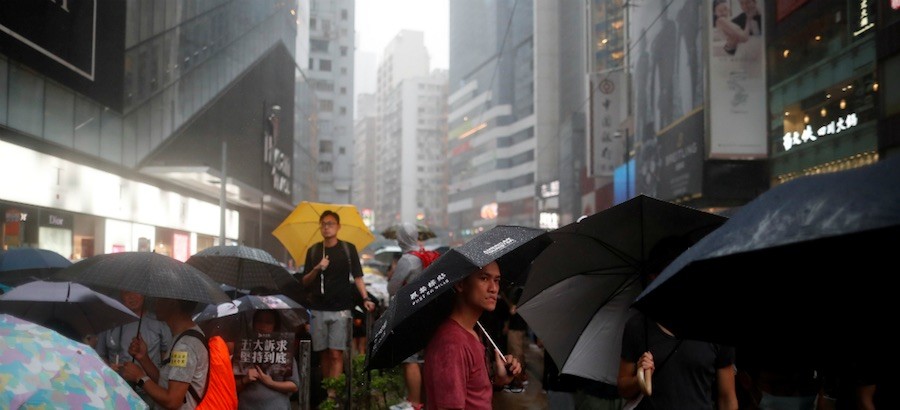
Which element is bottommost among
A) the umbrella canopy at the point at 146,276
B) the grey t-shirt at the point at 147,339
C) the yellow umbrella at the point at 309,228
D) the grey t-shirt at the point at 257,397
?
the grey t-shirt at the point at 257,397

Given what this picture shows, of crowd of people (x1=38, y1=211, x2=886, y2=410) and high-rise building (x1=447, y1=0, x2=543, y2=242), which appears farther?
high-rise building (x1=447, y1=0, x2=543, y2=242)

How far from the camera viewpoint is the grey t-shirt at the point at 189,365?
4383mm

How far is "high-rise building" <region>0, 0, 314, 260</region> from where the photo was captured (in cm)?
1585

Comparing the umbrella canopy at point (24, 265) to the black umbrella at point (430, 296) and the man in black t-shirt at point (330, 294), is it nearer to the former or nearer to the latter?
the man in black t-shirt at point (330, 294)

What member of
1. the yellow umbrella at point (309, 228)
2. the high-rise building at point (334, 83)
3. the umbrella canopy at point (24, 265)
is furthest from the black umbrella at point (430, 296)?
the high-rise building at point (334, 83)

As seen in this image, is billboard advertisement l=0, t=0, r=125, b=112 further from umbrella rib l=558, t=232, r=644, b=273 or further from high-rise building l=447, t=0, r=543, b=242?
high-rise building l=447, t=0, r=543, b=242

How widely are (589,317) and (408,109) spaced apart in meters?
165

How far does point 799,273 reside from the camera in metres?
2.12

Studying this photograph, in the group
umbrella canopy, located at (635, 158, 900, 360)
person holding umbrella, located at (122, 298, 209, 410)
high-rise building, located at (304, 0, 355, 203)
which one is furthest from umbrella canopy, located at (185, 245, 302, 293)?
high-rise building, located at (304, 0, 355, 203)

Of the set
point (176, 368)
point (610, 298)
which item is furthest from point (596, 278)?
point (176, 368)

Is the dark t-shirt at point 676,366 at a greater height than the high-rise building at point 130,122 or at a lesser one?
lesser

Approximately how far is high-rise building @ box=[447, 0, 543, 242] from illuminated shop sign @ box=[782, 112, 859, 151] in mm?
71691

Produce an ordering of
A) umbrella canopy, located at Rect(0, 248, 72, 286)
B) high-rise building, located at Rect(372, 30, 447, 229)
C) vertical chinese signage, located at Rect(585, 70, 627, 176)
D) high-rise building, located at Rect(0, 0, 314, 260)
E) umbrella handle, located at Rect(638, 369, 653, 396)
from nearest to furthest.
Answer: umbrella handle, located at Rect(638, 369, 653, 396) → umbrella canopy, located at Rect(0, 248, 72, 286) → high-rise building, located at Rect(0, 0, 314, 260) → vertical chinese signage, located at Rect(585, 70, 627, 176) → high-rise building, located at Rect(372, 30, 447, 229)

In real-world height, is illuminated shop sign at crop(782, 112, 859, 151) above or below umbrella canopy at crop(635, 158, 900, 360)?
above
